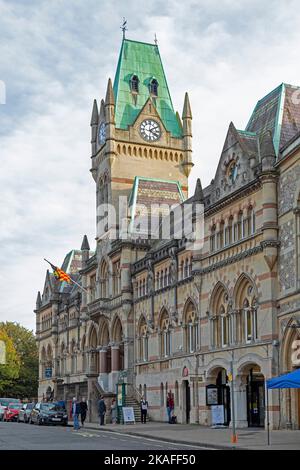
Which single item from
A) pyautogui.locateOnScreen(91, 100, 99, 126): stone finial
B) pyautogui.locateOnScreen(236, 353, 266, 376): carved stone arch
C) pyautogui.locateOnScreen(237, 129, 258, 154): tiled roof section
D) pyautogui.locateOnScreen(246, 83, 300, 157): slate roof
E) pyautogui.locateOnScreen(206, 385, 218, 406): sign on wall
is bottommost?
pyautogui.locateOnScreen(206, 385, 218, 406): sign on wall

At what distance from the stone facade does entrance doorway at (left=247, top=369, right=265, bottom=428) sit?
0.05 m

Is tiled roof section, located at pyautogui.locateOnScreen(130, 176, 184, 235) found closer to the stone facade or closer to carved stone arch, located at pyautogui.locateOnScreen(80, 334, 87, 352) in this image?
the stone facade

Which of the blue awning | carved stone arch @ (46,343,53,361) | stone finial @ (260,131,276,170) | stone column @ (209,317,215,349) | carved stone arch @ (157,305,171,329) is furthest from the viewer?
carved stone arch @ (46,343,53,361)

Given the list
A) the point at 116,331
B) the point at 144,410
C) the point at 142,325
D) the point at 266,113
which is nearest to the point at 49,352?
the point at 116,331

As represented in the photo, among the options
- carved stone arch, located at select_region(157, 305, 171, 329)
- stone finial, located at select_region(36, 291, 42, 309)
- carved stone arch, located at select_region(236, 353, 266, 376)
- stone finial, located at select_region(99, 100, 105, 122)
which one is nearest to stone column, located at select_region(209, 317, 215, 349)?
carved stone arch, located at select_region(236, 353, 266, 376)

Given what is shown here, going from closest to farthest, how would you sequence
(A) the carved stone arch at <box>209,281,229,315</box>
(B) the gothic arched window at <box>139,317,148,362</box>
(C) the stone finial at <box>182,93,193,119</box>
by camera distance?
1. (A) the carved stone arch at <box>209,281,229,315</box>
2. (B) the gothic arched window at <box>139,317,148,362</box>
3. (C) the stone finial at <box>182,93,193,119</box>

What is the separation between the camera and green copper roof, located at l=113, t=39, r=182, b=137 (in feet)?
225

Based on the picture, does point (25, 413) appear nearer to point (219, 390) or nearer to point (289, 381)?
point (219, 390)

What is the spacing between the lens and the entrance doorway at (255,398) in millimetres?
39812

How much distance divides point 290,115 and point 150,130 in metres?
27.6

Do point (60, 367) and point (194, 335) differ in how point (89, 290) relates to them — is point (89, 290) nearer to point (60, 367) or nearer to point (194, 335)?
point (60, 367)

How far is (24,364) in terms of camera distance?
112 metres

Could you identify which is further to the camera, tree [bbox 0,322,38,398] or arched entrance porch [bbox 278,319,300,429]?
tree [bbox 0,322,38,398]
